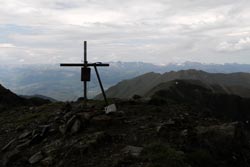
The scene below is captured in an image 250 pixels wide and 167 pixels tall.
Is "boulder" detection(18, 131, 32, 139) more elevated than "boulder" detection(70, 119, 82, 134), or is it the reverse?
"boulder" detection(70, 119, 82, 134)

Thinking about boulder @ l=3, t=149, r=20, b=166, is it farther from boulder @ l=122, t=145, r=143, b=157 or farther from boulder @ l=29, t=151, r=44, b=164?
boulder @ l=122, t=145, r=143, b=157

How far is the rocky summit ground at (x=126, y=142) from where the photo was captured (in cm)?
1672

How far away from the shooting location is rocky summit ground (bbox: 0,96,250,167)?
54.9 ft

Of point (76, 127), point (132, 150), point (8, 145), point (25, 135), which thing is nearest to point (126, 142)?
point (132, 150)

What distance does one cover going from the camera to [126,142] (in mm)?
18625

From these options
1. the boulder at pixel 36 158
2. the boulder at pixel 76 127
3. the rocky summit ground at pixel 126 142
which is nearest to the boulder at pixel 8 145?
the rocky summit ground at pixel 126 142

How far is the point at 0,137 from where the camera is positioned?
2400 cm

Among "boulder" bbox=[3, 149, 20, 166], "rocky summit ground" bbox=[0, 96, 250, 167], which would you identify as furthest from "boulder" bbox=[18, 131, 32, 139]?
"boulder" bbox=[3, 149, 20, 166]

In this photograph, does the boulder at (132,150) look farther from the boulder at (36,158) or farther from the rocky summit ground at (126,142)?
the boulder at (36,158)

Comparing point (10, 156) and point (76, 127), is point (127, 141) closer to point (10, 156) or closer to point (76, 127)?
point (76, 127)

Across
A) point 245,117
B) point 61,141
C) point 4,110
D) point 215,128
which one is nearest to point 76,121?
point 61,141

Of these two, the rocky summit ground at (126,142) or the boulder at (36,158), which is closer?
the rocky summit ground at (126,142)

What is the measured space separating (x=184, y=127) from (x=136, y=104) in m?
7.35

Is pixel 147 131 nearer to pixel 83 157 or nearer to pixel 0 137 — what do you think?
pixel 83 157
